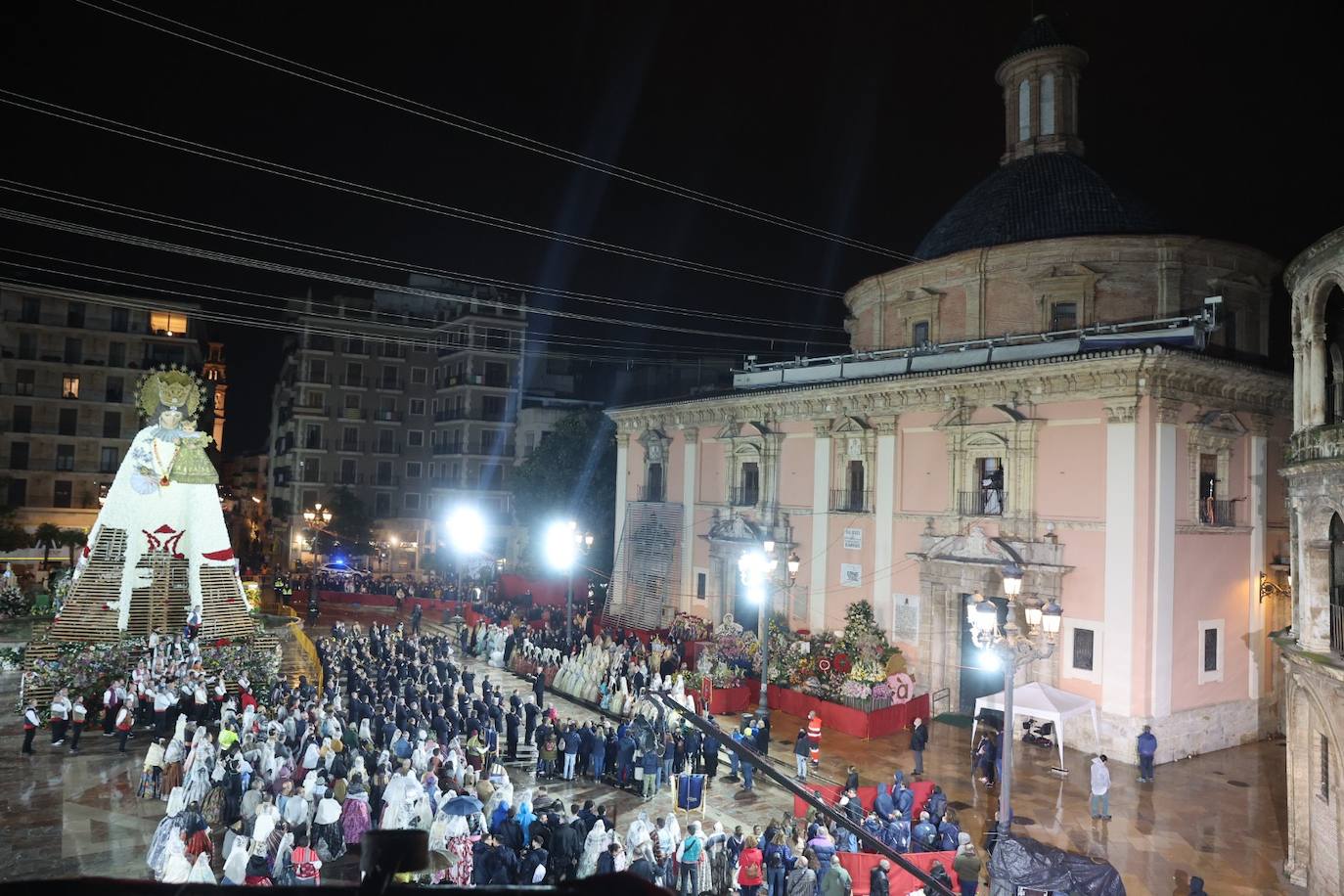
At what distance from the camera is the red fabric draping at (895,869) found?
40.3 feet

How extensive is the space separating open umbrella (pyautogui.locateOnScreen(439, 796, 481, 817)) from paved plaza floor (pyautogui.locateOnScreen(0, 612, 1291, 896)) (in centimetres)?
209

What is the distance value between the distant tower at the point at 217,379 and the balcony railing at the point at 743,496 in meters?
68.2

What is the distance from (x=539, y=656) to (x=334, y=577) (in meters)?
22.4

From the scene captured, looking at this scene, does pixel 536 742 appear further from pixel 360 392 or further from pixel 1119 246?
pixel 360 392

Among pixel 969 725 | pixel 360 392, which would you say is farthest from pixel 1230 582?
pixel 360 392

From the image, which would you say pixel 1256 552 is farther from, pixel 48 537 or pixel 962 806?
pixel 48 537

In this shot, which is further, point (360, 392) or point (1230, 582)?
point (360, 392)

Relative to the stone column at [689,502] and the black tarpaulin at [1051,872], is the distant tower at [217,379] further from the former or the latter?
the black tarpaulin at [1051,872]

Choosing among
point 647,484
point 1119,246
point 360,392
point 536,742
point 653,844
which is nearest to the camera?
point 653,844

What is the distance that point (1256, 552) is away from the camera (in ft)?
76.6

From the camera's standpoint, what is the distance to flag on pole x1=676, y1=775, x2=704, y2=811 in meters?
16.8

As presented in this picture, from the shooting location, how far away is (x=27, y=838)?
555 inches

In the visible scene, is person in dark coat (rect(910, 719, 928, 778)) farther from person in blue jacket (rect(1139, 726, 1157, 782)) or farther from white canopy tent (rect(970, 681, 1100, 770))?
person in blue jacket (rect(1139, 726, 1157, 782))

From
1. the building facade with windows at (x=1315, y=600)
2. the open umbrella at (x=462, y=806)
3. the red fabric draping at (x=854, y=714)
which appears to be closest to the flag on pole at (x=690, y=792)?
the open umbrella at (x=462, y=806)
